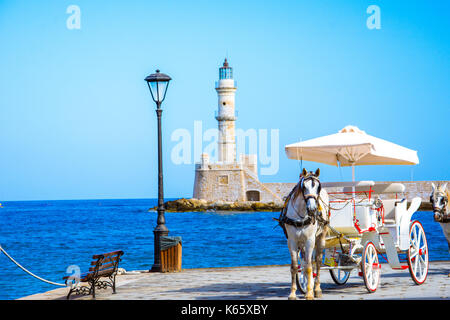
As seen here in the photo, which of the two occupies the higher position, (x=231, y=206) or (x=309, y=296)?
(x=309, y=296)

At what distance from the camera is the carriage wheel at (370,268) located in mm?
8758

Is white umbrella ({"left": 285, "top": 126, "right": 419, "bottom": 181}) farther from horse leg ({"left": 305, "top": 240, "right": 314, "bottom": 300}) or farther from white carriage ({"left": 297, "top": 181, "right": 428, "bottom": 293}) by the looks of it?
horse leg ({"left": 305, "top": 240, "right": 314, "bottom": 300})

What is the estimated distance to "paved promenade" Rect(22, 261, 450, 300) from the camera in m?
8.77

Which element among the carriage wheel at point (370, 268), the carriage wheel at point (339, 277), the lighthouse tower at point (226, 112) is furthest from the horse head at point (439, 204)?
the lighthouse tower at point (226, 112)

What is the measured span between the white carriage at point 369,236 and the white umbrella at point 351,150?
487mm

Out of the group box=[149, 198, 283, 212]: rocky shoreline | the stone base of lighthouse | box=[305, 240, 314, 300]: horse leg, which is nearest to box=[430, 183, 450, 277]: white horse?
box=[305, 240, 314, 300]: horse leg

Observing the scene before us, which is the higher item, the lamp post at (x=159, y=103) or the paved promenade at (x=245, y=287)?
the lamp post at (x=159, y=103)

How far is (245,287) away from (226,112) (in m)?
53.1

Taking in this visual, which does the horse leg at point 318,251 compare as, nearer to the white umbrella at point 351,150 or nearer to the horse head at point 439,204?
the white umbrella at point 351,150

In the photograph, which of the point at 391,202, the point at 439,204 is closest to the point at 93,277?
the point at 391,202

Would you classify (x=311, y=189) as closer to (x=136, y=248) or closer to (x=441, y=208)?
(x=441, y=208)

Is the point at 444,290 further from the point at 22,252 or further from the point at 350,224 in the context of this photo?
the point at 22,252

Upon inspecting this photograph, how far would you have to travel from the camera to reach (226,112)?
62.7 m
